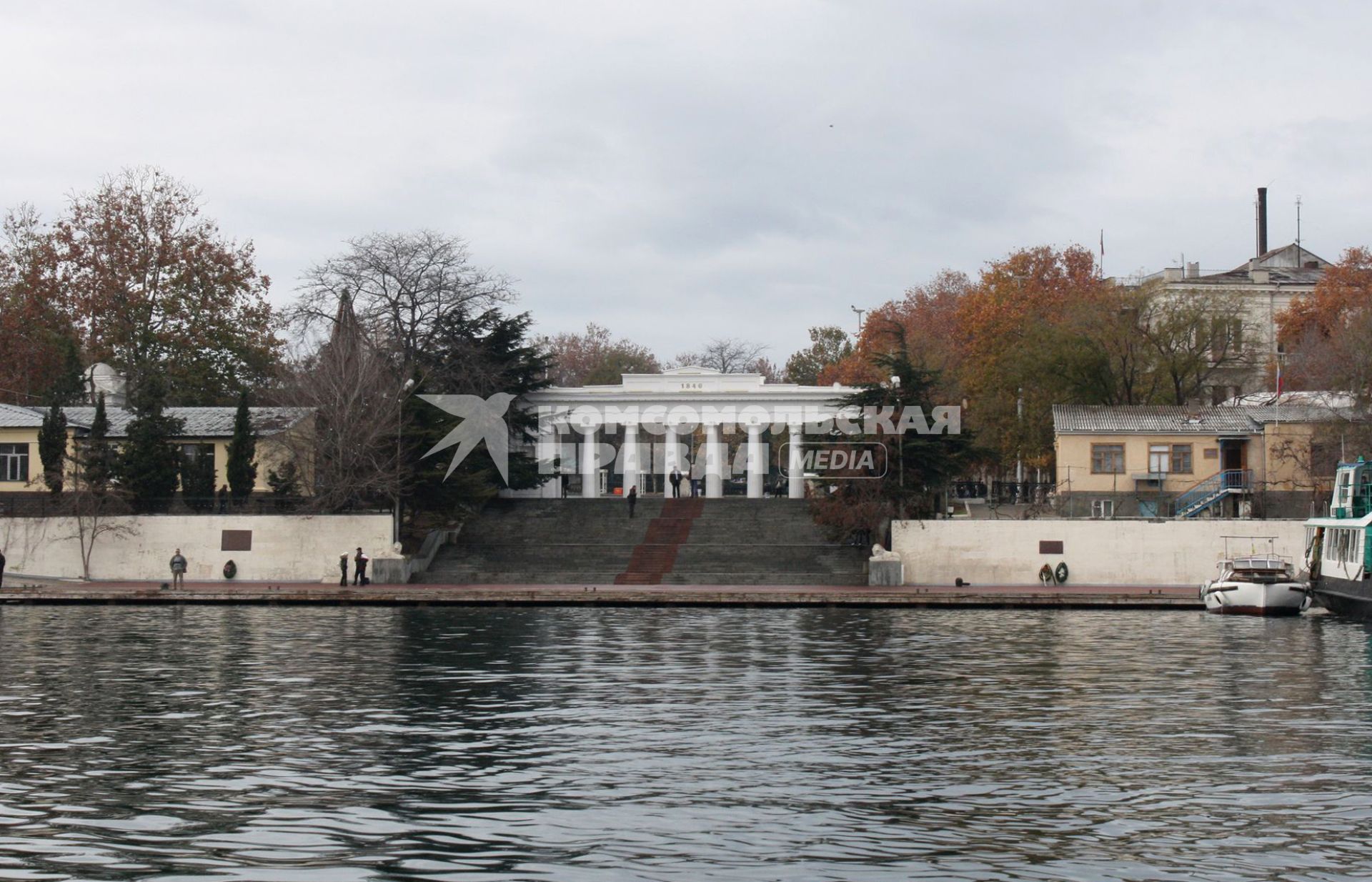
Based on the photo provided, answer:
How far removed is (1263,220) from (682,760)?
98.1 metres

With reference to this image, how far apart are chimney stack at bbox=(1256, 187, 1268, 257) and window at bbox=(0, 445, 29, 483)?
79875mm

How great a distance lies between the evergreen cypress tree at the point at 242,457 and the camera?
5447cm

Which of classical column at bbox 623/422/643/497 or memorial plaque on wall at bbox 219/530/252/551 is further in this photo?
classical column at bbox 623/422/643/497

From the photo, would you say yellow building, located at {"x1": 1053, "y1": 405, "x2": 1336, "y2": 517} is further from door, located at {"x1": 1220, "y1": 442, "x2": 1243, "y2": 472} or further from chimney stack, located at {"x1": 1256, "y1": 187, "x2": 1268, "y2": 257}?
chimney stack, located at {"x1": 1256, "y1": 187, "x2": 1268, "y2": 257}

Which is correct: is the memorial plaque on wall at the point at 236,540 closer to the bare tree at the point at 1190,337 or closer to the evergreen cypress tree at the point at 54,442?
the evergreen cypress tree at the point at 54,442

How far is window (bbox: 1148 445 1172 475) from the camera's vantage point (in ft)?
184

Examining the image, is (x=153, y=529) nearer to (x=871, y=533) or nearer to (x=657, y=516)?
(x=657, y=516)

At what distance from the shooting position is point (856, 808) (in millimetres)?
14672

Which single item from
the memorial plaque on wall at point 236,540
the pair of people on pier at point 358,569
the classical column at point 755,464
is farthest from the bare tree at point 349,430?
the classical column at point 755,464

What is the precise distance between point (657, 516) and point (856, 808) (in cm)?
4310

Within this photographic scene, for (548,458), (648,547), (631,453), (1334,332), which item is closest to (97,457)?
(648,547)

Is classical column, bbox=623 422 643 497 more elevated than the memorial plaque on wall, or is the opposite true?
classical column, bbox=623 422 643 497

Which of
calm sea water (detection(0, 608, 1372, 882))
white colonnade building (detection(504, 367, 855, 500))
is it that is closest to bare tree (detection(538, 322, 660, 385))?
white colonnade building (detection(504, 367, 855, 500))

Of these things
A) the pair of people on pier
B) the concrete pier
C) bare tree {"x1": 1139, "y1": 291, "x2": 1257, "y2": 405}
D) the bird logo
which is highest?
bare tree {"x1": 1139, "y1": 291, "x2": 1257, "y2": 405}
